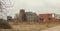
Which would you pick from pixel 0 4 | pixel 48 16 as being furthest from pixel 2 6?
pixel 48 16

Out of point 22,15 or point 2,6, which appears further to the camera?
point 22,15

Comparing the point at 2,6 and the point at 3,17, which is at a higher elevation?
the point at 2,6

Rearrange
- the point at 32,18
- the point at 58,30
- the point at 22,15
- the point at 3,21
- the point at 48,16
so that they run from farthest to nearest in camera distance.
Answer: the point at 48,16 → the point at 22,15 → the point at 32,18 → the point at 3,21 → the point at 58,30

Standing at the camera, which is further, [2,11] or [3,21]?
[3,21]

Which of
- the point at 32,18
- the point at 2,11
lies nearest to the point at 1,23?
the point at 2,11

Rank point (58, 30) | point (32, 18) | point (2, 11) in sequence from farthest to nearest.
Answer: point (32, 18), point (2, 11), point (58, 30)

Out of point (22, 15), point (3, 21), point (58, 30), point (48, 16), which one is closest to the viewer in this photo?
point (58, 30)

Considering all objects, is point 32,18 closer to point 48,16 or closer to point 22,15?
point 22,15

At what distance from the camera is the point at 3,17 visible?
839cm

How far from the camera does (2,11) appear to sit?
8039 millimetres

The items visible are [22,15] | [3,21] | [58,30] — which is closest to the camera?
[58,30]

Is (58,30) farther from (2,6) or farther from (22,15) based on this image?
(22,15)

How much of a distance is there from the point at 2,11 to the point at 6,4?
40 centimetres

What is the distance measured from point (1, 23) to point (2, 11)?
0.72 meters
